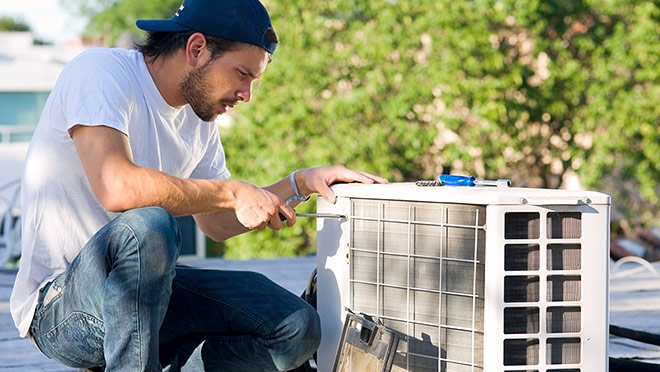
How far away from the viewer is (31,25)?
39.8 metres

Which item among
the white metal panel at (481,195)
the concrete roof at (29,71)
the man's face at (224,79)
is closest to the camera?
the white metal panel at (481,195)

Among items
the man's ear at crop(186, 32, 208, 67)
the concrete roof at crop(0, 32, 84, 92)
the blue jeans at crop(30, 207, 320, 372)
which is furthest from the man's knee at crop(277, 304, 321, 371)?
the concrete roof at crop(0, 32, 84, 92)

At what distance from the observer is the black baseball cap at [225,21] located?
1746mm

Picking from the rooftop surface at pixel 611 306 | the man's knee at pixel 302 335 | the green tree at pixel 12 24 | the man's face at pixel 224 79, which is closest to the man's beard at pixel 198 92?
the man's face at pixel 224 79

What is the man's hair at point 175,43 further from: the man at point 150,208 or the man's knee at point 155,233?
the man's knee at point 155,233

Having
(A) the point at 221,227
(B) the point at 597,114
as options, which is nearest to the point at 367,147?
(B) the point at 597,114

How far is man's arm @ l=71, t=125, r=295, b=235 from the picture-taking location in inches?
62.7

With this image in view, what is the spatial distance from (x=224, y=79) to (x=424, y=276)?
0.57 metres

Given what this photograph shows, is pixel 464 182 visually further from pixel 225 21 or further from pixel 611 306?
pixel 611 306

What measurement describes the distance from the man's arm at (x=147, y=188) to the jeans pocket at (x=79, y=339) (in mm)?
213

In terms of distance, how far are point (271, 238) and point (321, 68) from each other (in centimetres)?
155

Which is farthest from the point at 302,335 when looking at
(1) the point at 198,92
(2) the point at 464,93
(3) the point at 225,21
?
(2) the point at 464,93

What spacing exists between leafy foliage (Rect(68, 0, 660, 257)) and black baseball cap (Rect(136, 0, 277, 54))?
504cm

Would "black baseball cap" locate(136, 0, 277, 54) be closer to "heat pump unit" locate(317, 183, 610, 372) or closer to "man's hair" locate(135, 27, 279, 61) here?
"man's hair" locate(135, 27, 279, 61)
